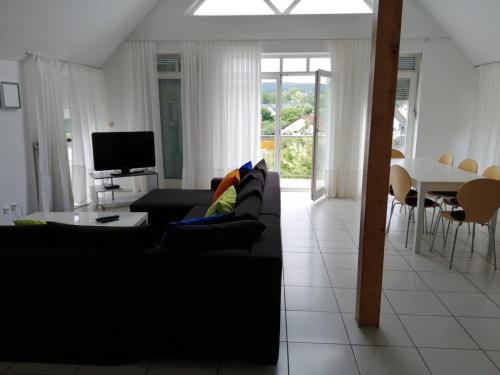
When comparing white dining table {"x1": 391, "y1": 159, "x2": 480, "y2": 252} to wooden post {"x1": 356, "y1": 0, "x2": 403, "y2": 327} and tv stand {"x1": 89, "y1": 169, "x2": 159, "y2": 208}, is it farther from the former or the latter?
tv stand {"x1": 89, "y1": 169, "x2": 159, "y2": 208}

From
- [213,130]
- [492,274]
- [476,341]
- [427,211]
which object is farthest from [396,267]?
[213,130]

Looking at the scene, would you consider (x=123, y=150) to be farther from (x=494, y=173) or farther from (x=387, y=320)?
(x=494, y=173)

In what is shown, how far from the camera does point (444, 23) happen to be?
5777 millimetres

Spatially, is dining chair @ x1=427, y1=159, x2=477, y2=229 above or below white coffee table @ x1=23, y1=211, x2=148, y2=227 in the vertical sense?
above

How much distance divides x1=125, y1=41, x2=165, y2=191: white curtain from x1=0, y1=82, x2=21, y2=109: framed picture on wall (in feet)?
6.57

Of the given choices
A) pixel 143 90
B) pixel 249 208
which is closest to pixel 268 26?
pixel 143 90

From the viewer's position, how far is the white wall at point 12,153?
439cm

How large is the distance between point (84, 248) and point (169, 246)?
50 cm

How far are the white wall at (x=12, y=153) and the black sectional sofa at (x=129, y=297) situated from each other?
8.47 ft

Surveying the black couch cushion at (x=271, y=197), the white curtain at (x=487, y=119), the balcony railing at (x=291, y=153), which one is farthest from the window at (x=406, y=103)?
the black couch cushion at (x=271, y=197)

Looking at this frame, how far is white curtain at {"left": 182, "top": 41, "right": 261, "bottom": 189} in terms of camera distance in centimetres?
617

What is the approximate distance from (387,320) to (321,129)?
153 inches

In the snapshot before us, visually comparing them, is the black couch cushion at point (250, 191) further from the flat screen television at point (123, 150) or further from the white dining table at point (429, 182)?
the flat screen television at point (123, 150)

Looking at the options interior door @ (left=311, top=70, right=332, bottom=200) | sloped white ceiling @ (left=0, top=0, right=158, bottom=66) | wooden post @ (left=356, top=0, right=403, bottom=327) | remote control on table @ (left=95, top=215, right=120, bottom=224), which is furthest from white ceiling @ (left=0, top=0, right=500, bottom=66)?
wooden post @ (left=356, top=0, right=403, bottom=327)
